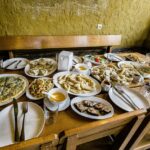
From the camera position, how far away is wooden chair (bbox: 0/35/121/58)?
72.3 inches

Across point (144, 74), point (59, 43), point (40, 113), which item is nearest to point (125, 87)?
point (144, 74)

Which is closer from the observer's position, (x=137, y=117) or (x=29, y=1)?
(x=137, y=117)

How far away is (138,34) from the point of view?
3.16m

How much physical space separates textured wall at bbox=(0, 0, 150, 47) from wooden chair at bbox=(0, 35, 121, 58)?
31cm

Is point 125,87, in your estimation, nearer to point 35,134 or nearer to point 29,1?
point 35,134

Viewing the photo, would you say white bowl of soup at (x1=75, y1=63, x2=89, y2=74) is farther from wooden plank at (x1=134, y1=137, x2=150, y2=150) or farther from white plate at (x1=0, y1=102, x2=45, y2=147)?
wooden plank at (x1=134, y1=137, x2=150, y2=150)

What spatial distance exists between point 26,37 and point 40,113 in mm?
1371

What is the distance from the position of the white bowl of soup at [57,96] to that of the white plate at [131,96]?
13.1 inches

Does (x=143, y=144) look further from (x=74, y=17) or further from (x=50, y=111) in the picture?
(x=74, y=17)

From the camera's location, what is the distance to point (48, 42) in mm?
2074

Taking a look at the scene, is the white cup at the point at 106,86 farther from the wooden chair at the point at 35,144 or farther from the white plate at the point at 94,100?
the wooden chair at the point at 35,144

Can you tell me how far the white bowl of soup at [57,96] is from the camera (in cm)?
89

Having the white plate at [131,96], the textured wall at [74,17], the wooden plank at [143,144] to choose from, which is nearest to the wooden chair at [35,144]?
the white plate at [131,96]

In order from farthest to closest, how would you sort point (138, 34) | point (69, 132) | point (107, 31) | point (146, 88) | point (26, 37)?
1. point (138, 34)
2. point (107, 31)
3. point (26, 37)
4. point (146, 88)
5. point (69, 132)
